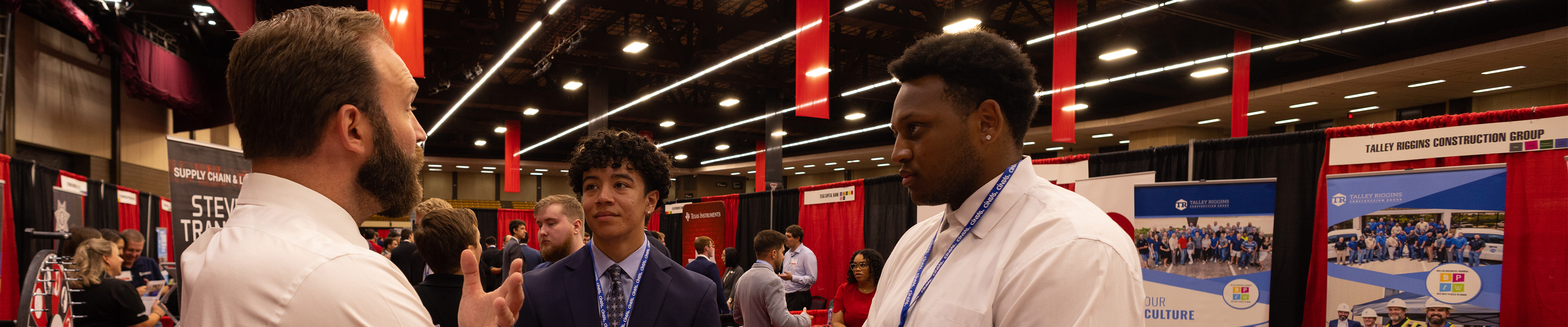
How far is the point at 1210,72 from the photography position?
43.5 feet

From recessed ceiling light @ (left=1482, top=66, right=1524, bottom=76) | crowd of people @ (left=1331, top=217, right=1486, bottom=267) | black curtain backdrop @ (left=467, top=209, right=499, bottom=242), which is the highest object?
recessed ceiling light @ (left=1482, top=66, right=1524, bottom=76)

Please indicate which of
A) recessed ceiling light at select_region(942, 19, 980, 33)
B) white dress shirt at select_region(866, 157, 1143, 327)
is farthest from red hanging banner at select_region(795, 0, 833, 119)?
white dress shirt at select_region(866, 157, 1143, 327)

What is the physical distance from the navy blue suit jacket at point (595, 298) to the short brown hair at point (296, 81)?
0.91 metres

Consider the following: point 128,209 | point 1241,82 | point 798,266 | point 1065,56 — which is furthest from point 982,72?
point 1241,82

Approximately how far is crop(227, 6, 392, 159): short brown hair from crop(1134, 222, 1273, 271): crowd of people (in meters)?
4.57

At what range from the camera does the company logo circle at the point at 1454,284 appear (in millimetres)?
3553

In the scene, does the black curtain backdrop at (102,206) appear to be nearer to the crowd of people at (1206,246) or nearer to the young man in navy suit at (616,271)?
the young man in navy suit at (616,271)

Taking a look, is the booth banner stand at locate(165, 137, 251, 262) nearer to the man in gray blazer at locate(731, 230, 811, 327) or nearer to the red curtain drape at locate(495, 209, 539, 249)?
the man in gray blazer at locate(731, 230, 811, 327)

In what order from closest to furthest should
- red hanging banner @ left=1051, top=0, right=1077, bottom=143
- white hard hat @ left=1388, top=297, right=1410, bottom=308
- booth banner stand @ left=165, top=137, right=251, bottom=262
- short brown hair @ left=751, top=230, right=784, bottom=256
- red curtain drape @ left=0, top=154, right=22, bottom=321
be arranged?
booth banner stand @ left=165, top=137, right=251, bottom=262 < white hard hat @ left=1388, top=297, right=1410, bottom=308 < red curtain drape @ left=0, top=154, right=22, bottom=321 < short brown hair @ left=751, top=230, right=784, bottom=256 < red hanging banner @ left=1051, top=0, right=1077, bottom=143

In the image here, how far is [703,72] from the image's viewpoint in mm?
13586

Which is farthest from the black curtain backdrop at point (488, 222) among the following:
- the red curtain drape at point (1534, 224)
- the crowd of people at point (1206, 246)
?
the red curtain drape at point (1534, 224)

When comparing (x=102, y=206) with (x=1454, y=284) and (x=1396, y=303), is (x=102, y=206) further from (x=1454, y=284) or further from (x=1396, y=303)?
(x=1454, y=284)

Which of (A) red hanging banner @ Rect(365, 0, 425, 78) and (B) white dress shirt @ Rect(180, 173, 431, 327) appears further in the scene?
(A) red hanging banner @ Rect(365, 0, 425, 78)

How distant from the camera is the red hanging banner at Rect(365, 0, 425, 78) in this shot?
5059 mm
